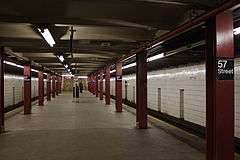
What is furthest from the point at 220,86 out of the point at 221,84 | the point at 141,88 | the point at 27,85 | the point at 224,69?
the point at 27,85

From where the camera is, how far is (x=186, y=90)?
1362 centimetres

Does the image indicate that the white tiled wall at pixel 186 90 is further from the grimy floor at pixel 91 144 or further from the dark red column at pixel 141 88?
the dark red column at pixel 141 88

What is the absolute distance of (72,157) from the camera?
7.13 metres

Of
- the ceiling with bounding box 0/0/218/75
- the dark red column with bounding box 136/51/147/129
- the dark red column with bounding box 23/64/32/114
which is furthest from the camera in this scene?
the dark red column with bounding box 23/64/32/114

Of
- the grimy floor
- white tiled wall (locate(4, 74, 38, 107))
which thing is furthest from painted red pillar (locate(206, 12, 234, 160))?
white tiled wall (locate(4, 74, 38, 107))

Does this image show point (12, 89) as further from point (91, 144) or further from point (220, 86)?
point (220, 86)

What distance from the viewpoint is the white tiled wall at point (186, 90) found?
11422 millimetres

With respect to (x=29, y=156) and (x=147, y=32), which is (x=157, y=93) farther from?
(x=29, y=156)

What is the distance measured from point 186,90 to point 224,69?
828cm

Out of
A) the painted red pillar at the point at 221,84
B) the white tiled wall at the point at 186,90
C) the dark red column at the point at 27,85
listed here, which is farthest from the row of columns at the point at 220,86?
the dark red column at the point at 27,85

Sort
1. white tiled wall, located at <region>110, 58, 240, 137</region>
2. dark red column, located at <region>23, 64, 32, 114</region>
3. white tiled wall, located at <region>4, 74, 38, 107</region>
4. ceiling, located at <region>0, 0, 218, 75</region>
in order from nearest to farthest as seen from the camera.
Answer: ceiling, located at <region>0, 0, 218, 75</region>, white tiled wall, located at <region>110, 58, 240, 137</region>, dark red column, located at <region>23, 64, 32, 114</region>, white tiled wall, located at <region>4, 74, 38, 107</region>

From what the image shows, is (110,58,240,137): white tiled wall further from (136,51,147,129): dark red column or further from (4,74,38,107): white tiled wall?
(4,74,38,107): white tiled wall

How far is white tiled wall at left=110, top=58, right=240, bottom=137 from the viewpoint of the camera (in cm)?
1142

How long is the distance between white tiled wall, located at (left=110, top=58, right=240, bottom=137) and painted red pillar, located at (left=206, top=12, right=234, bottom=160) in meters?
3.37
